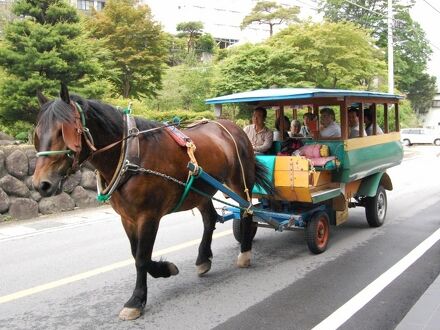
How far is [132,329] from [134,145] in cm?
156

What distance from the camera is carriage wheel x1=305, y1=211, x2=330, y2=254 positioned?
6.07 meters

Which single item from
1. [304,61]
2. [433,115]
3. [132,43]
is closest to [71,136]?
[304,61]

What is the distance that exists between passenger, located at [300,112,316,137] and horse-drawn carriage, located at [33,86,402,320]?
17cm

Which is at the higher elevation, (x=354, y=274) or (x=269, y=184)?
(x=269, y=184)

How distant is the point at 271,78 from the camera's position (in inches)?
810

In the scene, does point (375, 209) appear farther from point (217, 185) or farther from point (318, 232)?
point (217, 185)

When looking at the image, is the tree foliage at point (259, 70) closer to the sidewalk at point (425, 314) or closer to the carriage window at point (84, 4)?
the sidewalk at point (425, 314)

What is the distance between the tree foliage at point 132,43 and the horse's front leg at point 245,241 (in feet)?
62.7

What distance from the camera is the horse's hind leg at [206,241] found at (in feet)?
17.7

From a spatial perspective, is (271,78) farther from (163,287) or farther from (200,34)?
(200,34)

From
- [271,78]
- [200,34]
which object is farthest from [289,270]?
[200,34]

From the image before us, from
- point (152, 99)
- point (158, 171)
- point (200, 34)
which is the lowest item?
point (158, 171)

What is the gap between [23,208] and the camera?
30.3ft

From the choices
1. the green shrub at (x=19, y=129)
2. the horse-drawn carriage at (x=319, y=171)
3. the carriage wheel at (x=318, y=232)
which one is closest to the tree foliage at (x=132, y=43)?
the green shrub at (x=19, y=129)
